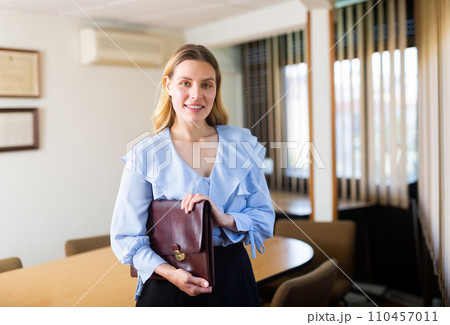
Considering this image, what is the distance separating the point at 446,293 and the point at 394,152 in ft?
3.60

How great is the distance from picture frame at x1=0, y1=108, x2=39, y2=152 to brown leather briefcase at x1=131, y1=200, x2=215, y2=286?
1.06 feet

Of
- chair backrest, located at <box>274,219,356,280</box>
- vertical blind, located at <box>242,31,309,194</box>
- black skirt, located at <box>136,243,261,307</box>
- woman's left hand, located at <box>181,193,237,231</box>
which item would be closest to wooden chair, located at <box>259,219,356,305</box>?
chair backrest, located at <box>274,219,356,280</box>

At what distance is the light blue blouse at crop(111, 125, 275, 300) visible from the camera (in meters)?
0.78

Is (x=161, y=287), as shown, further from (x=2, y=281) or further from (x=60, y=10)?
(x=60, y=10)

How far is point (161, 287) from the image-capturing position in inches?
32.3

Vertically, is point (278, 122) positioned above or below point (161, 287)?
above

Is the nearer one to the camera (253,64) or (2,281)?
(2,281)

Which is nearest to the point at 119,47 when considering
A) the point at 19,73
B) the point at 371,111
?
the point at 19,73

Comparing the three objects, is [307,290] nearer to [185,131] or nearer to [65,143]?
[185,131]

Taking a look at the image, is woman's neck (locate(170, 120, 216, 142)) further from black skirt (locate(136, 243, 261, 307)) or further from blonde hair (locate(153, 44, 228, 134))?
black skirt (locate(136, 243, 261, 307))

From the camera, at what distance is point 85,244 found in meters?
0.96
